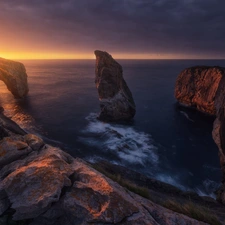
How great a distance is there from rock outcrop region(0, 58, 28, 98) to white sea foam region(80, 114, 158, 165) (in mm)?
38194

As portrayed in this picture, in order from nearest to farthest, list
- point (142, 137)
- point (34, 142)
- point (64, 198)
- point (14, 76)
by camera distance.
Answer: point (64, 198), point (34, 142), point (142, 137), point (14, 76)

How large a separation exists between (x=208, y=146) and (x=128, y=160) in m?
19.2

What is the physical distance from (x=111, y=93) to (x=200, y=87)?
36.3 m

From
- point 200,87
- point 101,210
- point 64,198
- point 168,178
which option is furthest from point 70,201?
point 200,87

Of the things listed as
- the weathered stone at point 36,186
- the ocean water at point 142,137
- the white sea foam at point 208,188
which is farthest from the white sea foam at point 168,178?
the weathered stone at point 36,186

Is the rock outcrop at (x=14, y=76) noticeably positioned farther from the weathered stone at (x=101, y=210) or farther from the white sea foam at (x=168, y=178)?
the weathered stone at (x=101, y=210)

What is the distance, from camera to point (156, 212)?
23.3 feet

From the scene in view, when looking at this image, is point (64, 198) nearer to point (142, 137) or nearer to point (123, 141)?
point (123, 141)

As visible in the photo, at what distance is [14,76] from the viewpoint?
64688mm

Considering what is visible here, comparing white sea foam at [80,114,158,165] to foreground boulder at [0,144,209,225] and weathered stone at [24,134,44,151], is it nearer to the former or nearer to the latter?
weathered stone at [24,134,44,151]

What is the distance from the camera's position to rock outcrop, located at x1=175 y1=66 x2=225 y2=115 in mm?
59719

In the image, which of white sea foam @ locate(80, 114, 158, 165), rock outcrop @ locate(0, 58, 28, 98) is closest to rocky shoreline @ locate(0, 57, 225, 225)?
white sea foam @ locate(80, 114, 158, 165)

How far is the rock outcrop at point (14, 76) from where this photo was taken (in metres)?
63.7

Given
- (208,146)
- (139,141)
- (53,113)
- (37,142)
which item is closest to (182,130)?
(208,146)
